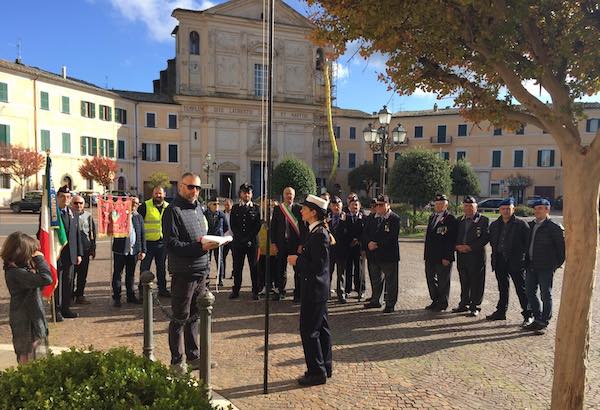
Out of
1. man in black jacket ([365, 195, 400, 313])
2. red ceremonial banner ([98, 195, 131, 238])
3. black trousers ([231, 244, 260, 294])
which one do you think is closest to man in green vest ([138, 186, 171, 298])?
red ceremonial banner ([98, 195, 131, 238])

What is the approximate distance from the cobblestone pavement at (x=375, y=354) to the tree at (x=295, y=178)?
29314 mm

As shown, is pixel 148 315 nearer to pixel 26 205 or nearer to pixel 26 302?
pixel 26 302

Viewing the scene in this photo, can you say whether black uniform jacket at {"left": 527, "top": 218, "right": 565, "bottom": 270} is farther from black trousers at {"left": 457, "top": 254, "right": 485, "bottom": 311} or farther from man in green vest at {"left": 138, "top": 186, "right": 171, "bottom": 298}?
man in green vest at {"left": 138, "top": 186, "right": 171, "bottom": 298}

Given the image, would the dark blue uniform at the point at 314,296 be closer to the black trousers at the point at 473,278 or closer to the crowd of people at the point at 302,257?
the crowd of people at the point at 302,257

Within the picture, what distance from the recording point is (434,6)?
3846mm

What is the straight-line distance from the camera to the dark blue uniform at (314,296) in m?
4.72

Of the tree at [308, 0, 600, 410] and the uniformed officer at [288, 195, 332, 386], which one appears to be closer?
the tree at [308, 0, 600, 410]

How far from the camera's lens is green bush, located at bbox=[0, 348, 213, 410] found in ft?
7.59

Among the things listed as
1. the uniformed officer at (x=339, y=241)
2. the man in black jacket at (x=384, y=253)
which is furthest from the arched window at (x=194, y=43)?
the man in black jacket at (x=384, y=253)

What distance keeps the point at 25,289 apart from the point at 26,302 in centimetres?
13

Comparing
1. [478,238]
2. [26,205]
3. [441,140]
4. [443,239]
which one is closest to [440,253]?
[443,239]

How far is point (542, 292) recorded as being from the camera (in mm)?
6680

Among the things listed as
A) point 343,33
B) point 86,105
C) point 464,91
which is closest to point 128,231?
point 343,33

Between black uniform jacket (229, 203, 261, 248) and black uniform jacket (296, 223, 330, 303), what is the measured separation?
3744mm
